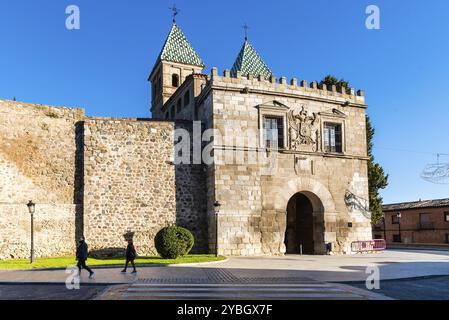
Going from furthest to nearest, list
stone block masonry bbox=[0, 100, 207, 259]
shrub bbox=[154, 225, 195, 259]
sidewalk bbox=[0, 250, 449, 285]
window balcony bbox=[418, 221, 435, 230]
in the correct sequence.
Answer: window balcony bbox=[418, 221, 435, 230] < stone block masonry bbox=[0, 100, 207, 259] < shrub bbox=[154, 225, 195, 259] < sidewalk bbox=[0, 250, 449, 285]

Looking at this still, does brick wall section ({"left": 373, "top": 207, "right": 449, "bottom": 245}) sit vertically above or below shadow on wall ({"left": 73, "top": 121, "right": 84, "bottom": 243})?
below

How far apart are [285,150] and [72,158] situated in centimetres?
1082

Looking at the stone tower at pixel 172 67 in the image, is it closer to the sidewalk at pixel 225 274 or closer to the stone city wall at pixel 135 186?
the stone city wall at pixel 135 186

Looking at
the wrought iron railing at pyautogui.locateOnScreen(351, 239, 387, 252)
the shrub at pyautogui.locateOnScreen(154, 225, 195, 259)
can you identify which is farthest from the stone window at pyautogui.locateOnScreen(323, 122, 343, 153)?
the shrub at pyautogui.locateOnScreen(154, 225, 195, 259)

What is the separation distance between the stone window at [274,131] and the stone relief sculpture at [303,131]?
1.67ft

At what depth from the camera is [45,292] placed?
34.3 feet

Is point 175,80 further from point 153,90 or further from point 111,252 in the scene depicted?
point 111,252

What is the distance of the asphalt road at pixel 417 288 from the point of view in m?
9.93

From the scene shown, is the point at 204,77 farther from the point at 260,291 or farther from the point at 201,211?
the point at 260,291

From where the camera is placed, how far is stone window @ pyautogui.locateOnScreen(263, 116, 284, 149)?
76.2 feet

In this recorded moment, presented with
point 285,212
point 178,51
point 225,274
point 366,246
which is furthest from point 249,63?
point 225,274

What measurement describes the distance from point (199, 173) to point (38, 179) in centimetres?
789

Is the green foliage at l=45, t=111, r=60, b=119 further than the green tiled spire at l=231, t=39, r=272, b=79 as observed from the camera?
No

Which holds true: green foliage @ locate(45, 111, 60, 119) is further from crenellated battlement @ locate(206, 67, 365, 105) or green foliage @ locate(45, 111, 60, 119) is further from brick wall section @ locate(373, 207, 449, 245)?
brick wall section @ locate(373, 207, 449, 245)
